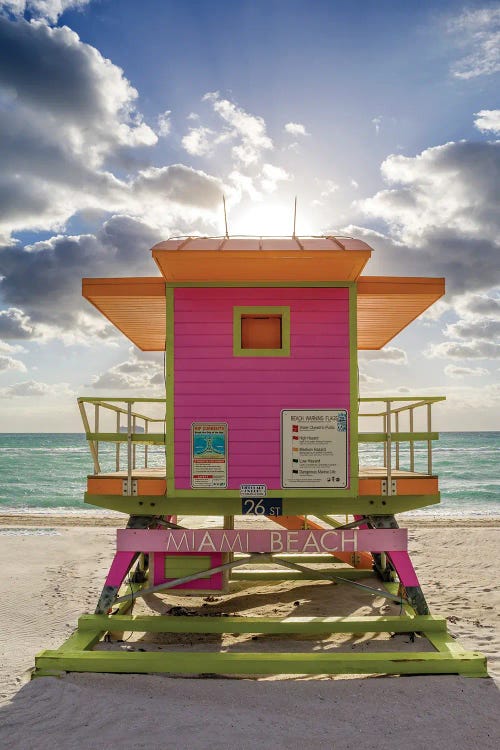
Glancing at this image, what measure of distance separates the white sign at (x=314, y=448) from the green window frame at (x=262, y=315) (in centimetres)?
79

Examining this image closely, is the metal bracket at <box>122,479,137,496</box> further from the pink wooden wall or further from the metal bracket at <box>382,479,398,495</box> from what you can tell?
the metal bracket at <box>382,479,398,495</box>

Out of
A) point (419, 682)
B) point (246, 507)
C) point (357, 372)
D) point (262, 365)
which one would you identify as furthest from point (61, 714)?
point (357, 372)

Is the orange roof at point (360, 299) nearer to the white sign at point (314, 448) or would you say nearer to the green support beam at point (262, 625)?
the white sign at point (314, 448)

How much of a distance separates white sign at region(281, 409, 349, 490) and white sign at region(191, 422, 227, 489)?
0.78m

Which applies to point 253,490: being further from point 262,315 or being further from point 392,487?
point 262,315

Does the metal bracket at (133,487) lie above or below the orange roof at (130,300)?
below

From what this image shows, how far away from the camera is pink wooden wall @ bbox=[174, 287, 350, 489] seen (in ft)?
25.5

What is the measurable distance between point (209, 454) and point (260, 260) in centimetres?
258

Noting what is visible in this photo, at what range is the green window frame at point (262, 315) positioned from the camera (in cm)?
784

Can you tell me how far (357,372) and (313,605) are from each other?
443 centimetres

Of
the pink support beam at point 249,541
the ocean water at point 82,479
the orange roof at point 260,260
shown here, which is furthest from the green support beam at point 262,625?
the ocean water at point 82,479

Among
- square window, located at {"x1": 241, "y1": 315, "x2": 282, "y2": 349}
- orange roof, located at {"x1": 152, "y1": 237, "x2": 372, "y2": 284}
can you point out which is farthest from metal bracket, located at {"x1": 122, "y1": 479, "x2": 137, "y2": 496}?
orange roof, located at {"x1": 152, "y1": 237, "x2": 372, "y2": 284}

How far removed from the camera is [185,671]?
6980mm

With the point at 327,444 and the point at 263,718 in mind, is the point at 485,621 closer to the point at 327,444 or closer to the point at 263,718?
the point at 327,444
